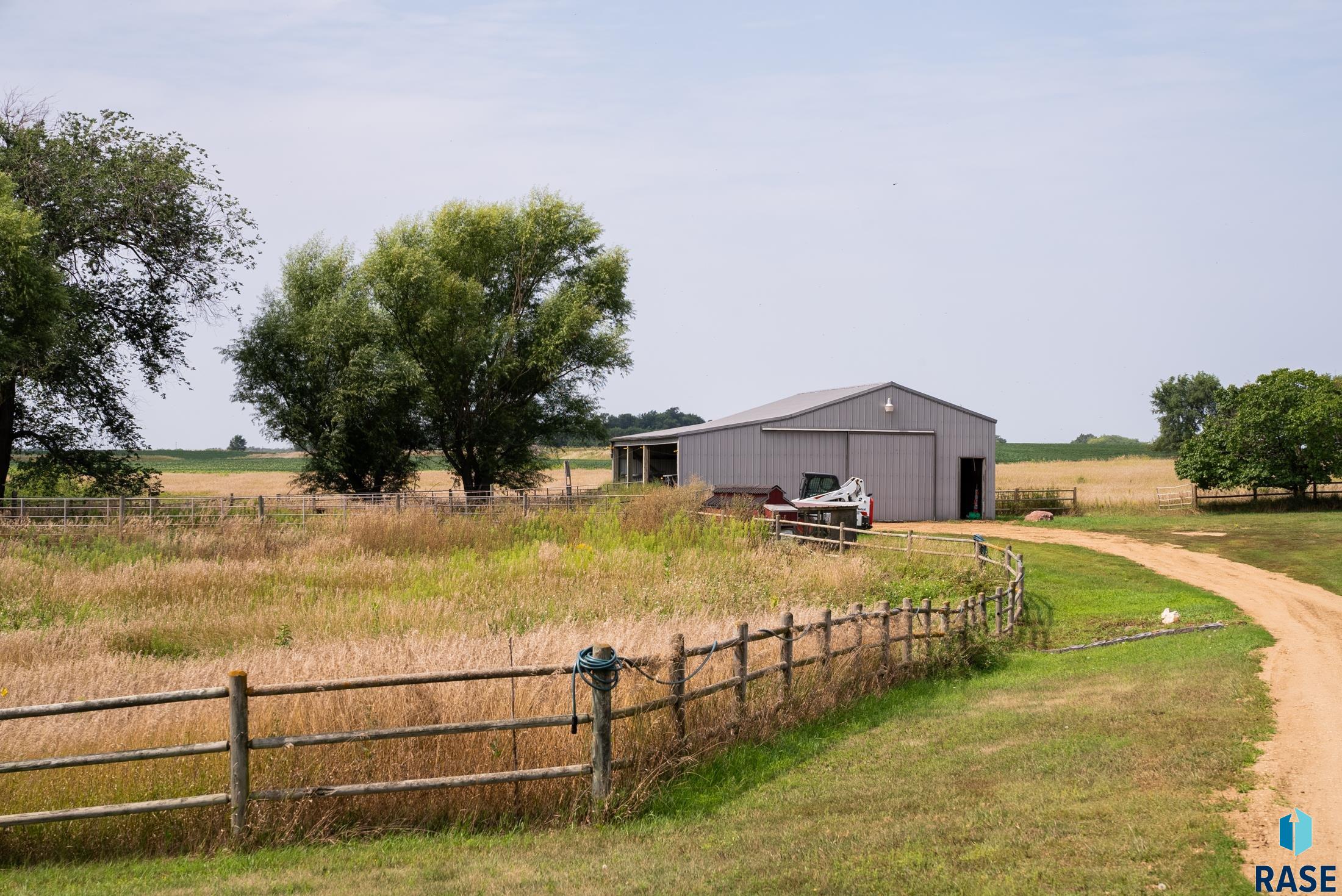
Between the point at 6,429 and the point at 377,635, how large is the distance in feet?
79.2

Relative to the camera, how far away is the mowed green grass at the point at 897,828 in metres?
6.25

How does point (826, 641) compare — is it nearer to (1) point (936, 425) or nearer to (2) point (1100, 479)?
(1) point (936, 425)

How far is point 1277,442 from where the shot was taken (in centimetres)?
4256

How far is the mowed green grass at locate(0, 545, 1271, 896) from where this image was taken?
6246 millimetres

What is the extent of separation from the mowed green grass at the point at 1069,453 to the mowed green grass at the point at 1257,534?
7275 cm

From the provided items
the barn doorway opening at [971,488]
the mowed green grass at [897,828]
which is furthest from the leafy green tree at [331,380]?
the mowed green grass at [897,828]

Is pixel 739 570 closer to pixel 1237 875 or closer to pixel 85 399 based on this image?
pixel 1237 875

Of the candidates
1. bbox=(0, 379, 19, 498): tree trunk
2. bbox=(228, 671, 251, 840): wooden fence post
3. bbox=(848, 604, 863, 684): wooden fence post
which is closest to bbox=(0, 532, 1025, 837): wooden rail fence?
bbox=(228, 671, 251, 840): wooden fence post

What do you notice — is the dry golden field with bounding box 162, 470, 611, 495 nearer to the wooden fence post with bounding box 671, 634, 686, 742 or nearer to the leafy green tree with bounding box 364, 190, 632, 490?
the leafy green tree with bounding box 364, 190, 632, 490

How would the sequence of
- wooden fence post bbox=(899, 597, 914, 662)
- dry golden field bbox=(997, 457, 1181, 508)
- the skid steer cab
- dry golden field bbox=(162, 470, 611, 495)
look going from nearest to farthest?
wooden fence post bbox=(899, 597, 914, 662), the skid steer cab, dry golden field bbox=(997, 457, 1181, 508), dry golden field bbox=(162, 470, 611, 495)

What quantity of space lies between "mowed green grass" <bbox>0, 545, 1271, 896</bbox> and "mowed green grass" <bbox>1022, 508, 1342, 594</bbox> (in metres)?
14.4

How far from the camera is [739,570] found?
1927 centimetres

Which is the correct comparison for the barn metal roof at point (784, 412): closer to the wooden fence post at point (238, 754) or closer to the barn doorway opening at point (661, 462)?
the barn doorway opening at point (661, 462)

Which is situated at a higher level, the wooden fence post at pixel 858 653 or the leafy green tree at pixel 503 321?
the leafy green tree at pixel 503 321
